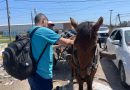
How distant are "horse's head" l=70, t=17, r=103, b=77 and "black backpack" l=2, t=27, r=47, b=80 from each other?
1.10 metres

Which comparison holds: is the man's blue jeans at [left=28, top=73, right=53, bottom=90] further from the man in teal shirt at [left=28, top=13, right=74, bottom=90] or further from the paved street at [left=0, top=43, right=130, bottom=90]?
the paved street at [left=0, top=43, right=130, bottom=90]

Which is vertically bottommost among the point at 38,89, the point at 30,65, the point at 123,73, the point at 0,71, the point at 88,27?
the point at 0,71

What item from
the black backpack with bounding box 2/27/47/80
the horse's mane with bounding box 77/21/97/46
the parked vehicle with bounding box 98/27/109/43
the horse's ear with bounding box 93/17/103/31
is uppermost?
the horse's ear with bounding box 93/17/103/31

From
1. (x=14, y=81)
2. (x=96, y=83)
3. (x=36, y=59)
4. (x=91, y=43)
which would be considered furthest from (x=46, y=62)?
(x=14, y=81)

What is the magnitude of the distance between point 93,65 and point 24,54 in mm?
1738

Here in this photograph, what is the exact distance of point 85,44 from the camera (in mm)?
5531

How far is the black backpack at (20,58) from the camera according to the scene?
4.55 m

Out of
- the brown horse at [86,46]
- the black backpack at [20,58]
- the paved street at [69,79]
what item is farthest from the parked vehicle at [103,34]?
the black backpack at [20,58]

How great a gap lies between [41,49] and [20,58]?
1.20 feet

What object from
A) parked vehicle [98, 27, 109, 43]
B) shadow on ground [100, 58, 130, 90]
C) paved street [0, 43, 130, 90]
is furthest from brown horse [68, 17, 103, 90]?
parked vehicle [98, 27, 109, 43]

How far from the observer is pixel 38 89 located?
495 cm

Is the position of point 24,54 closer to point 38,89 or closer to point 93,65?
point 38,89

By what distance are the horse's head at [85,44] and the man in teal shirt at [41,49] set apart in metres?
0.67

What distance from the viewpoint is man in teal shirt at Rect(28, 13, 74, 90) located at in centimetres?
473
